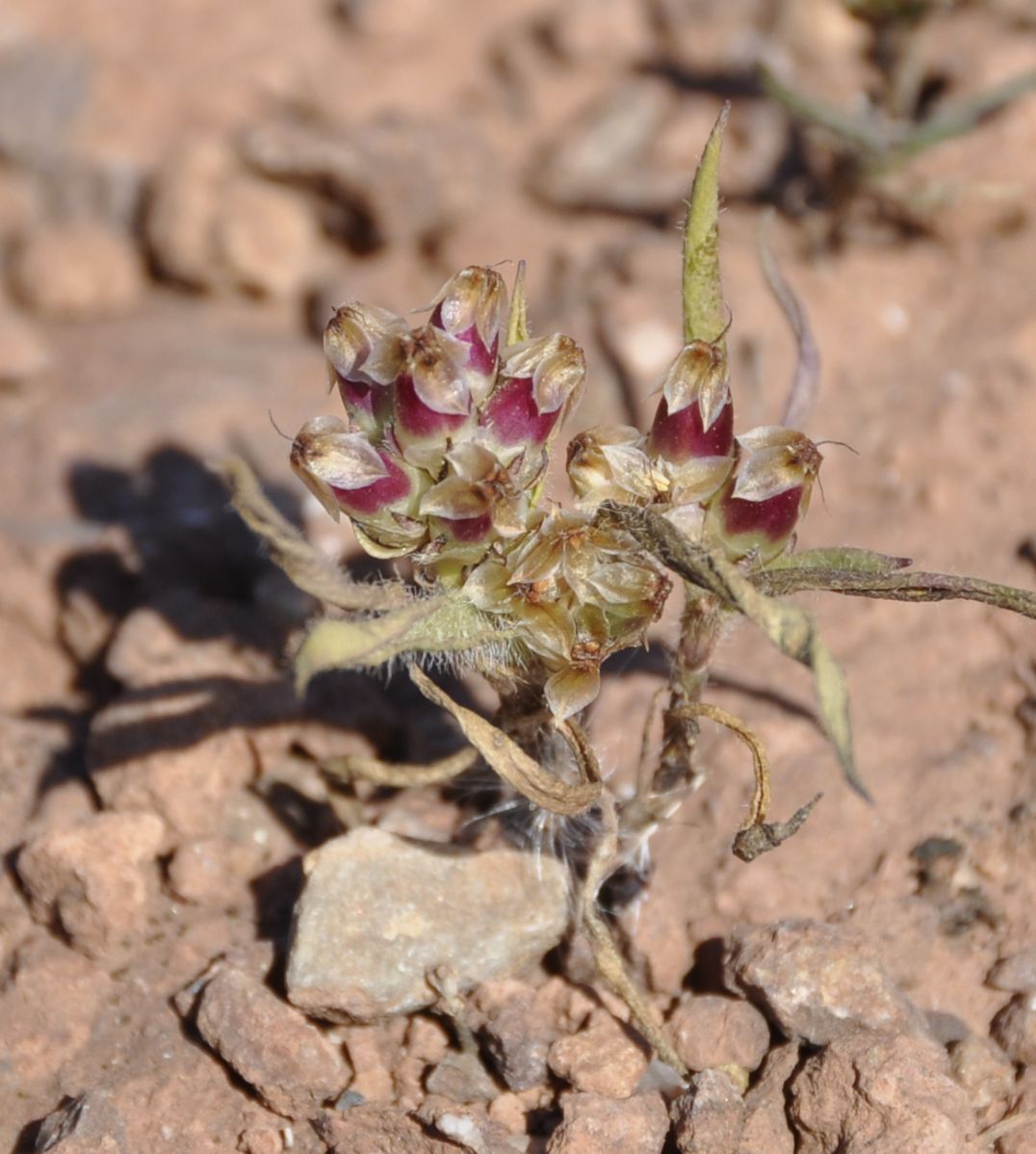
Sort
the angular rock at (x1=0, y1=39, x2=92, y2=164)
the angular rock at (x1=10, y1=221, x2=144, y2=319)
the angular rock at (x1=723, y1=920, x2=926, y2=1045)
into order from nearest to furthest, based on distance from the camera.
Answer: the angular rock at (x1=723, y1=920, x2=926, y2=1045)
the angular rock at (x1=10, y1=221, x2=144, y2=319)
the angular rock at (x1=0, y1=39, x2=92, y2=164)

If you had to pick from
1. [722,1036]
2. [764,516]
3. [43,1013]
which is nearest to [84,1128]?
[43,1013]

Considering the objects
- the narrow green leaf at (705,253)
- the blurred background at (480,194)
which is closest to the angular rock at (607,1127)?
the narrow green leaf at (705,253)

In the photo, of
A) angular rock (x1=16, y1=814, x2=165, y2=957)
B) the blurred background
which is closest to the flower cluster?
angular rock (x1=16, y1=814, x2=165, y2=957)

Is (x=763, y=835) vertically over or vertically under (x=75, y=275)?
over

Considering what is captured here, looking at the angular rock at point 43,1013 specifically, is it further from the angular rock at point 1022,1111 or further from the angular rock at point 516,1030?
the angular rock at point 1022,1111

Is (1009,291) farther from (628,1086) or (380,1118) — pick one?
(380,1118)

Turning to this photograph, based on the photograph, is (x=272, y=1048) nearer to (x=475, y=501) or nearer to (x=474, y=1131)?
(x=474, y=1131)

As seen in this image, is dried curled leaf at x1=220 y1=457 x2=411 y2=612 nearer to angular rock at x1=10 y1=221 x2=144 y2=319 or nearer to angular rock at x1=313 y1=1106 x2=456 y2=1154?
angular rock at x1=313 y1=1106 x2=456 y2=1154
